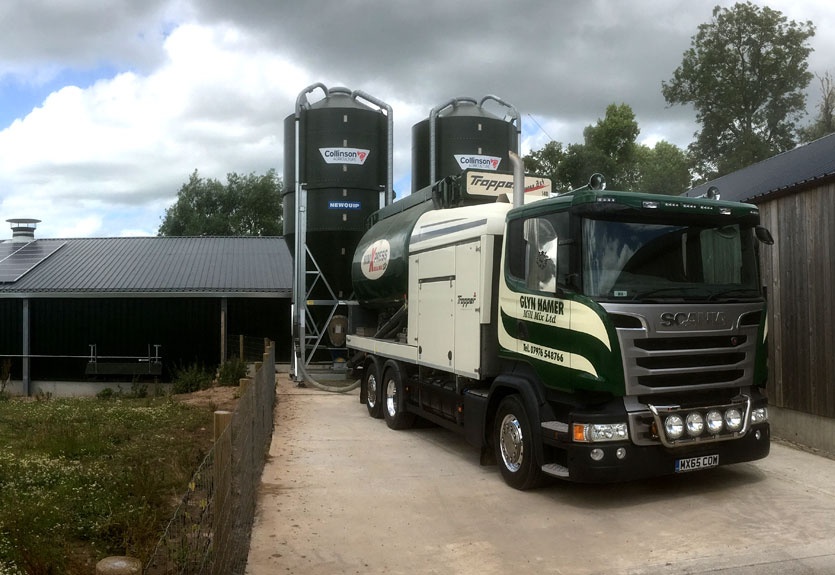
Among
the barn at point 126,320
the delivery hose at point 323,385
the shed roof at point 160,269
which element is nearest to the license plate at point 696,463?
the delivery hose at point 323,385

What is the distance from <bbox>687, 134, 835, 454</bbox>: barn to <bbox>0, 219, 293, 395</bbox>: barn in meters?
14.6

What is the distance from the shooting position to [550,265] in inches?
269

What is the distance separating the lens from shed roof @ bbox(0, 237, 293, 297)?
20875 millimetres

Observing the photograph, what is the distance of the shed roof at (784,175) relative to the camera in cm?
923

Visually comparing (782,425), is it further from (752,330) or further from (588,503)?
(588,503)

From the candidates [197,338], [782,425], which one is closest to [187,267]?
[197,338]

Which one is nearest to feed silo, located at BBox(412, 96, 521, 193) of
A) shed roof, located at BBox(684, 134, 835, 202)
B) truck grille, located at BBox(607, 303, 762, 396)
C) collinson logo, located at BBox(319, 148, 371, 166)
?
collinson logo, located at BBox(319, 148, 371, 166)

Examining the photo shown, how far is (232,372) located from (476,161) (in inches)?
319

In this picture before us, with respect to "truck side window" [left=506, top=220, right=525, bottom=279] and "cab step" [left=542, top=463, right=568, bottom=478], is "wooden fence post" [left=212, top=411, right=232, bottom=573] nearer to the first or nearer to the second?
"cab step" [left=542, top=463, right=568, bottom=478]

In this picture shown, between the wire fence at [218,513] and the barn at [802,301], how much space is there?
676cm

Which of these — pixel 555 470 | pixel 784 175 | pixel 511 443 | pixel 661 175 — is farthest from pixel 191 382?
pixel 661 175

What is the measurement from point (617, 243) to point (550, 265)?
650 mm

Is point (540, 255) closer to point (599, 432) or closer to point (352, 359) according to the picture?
point (599, 432)

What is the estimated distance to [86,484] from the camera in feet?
23.7
